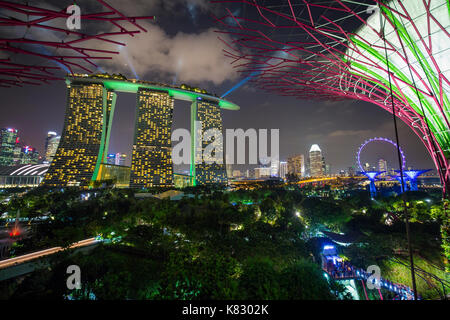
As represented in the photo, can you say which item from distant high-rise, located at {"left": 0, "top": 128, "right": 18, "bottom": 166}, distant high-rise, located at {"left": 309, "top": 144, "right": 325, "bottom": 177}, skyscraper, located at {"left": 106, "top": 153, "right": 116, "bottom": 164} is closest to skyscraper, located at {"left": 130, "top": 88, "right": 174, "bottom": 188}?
skyscraper, located at {"left": 106, "top": 153, "right": 116, "bottom": 164}

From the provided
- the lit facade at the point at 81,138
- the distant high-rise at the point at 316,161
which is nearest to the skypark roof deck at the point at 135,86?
the lit facade at the point at 81,138

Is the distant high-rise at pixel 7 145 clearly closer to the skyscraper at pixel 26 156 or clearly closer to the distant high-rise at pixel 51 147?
the skyscraper at pixel 26 156

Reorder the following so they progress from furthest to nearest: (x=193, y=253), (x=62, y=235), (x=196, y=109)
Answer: (x=196, y=109)
(x=62, y=235)
(x=193, y=253)

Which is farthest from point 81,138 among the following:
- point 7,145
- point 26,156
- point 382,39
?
point 26,156

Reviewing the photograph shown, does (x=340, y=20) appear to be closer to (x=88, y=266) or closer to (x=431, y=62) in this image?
(x=431, y=62)
